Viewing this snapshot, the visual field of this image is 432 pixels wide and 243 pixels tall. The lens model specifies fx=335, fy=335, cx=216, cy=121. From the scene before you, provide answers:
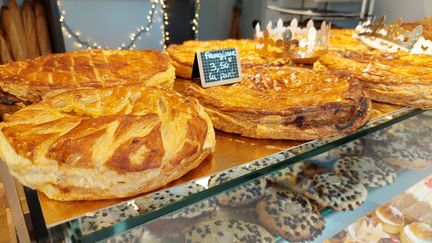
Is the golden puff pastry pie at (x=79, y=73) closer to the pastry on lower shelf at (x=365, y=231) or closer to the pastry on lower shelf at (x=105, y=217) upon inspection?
the pastry on lower shelf at (x=105, y=217)

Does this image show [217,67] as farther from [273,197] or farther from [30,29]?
[30,29]

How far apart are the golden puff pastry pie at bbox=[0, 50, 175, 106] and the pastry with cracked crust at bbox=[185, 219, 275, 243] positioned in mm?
779

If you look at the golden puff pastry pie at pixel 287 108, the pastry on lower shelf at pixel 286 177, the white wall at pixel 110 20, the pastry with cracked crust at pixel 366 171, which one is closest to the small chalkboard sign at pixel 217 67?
the golden puff pastry pie at pixel 287 108

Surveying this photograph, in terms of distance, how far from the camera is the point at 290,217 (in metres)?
1.84

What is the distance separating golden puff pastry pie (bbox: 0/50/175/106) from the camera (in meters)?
1.59

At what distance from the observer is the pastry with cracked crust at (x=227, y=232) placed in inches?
65.6

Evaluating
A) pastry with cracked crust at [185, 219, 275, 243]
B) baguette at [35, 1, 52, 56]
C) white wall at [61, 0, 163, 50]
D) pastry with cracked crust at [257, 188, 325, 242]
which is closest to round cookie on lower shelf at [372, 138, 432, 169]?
pastry with cracked crust at [257, 188, 325, 242]

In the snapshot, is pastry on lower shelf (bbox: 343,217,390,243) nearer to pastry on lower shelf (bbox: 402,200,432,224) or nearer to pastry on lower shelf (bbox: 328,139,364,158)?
pastry on lower shelf (bbox: 402,200,432,224)

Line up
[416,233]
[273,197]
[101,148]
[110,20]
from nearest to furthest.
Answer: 1. [101,148]
2. [273,197]
3. [416,233]
4. [110,20]

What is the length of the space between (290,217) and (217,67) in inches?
35.6

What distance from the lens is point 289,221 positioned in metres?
1.82

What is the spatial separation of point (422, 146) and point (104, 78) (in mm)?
2219

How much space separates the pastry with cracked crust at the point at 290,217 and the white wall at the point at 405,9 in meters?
3.36

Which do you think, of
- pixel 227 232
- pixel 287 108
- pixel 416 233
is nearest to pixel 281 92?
pixel 287 108
